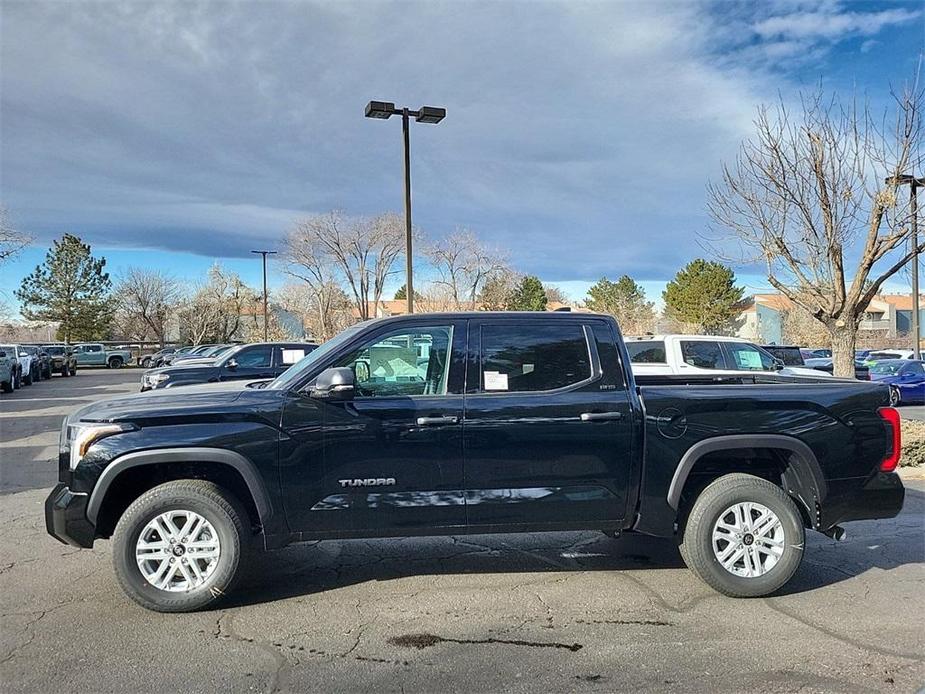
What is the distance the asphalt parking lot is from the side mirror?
135 centimetres

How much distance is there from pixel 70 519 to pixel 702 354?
11364 millimetres

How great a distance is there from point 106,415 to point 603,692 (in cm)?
330

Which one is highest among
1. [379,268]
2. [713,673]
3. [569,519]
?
[379,268]

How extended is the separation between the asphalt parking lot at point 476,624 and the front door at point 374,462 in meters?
0.58

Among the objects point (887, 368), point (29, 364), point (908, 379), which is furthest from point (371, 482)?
point (29, 364)

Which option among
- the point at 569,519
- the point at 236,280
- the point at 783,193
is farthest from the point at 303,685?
the point at 236,280

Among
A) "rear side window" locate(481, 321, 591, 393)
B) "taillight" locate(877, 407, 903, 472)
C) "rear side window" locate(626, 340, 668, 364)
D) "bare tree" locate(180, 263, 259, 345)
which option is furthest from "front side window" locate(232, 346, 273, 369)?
"bare tree" locate(180, 263, 259, 345)

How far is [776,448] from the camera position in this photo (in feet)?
15.9

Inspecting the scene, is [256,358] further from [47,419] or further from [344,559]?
[344,559]

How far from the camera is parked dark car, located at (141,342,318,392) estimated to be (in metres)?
15.1

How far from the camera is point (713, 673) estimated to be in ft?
11.9

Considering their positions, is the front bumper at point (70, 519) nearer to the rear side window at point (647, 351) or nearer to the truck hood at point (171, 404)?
the truck hood at point (171, 404)

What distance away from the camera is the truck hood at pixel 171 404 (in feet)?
14.4

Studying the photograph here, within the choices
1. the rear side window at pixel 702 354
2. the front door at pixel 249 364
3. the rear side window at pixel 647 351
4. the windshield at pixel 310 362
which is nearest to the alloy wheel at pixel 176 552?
the windshield at pixel 310 362
